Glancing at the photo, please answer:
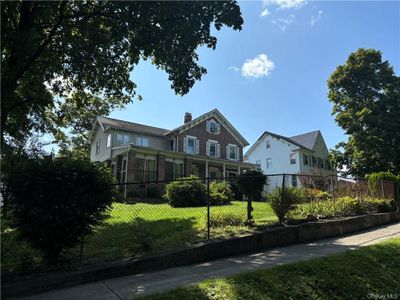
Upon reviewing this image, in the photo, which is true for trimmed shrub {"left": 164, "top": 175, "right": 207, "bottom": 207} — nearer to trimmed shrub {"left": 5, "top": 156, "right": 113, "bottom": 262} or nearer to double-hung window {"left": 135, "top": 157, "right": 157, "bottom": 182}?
double-hung window {"left": 135, "top": 157, "right": 157, "bottom": 182}

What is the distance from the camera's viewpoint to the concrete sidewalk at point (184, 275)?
17.2 ft

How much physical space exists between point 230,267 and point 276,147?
37.9m

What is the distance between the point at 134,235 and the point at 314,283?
15.0 feet

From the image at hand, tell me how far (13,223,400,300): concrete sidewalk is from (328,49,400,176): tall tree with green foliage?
22.5m

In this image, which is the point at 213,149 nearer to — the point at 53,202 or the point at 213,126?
the point at 213,126

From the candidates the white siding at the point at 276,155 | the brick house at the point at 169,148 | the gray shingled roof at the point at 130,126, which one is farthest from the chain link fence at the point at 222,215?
the white siding at the point at 276,155

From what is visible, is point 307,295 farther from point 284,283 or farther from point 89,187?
point 89,187

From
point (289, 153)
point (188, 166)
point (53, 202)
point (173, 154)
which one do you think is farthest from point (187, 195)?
point (289, 153)

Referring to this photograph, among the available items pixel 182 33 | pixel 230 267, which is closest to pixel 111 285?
pixel 230 267

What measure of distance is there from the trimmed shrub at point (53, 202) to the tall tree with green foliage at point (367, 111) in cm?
2750

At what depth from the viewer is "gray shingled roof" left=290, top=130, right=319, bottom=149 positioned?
43203 mm

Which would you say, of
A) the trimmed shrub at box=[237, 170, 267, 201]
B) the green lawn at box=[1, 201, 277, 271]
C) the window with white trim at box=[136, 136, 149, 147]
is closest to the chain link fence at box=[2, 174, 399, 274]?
the green lawn at box=[1, 201, 277, 271]

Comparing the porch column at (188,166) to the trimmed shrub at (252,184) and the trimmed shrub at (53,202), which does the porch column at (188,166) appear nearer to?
the trimmed shrub at (252,184)

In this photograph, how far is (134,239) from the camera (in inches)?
317
